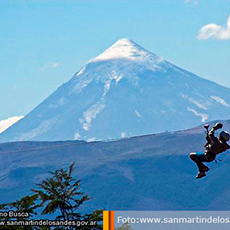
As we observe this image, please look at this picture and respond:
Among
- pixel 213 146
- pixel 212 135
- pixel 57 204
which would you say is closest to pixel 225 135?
pixel 212 135

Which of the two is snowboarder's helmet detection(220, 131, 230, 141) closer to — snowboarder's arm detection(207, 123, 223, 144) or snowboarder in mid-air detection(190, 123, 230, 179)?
snowboarder in mid-air detection(190, 123, 230, 179)

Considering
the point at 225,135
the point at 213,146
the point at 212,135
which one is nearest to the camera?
the point at 225,135

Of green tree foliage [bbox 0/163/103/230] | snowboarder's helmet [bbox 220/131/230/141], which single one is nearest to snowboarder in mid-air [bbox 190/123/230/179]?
snowboarder's helmet [bbox 220/131/230/141]

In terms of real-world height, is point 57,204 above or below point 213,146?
above

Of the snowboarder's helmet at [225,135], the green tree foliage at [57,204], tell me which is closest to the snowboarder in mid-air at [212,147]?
the snowboarder's helmet at [225,135]

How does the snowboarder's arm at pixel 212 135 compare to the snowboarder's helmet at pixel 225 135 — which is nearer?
the snowboarder's helmet at pixel 225 135

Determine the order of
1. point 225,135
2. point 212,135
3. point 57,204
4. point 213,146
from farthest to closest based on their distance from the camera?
point 57,204, point 213,146, point 212,135, point 225,135

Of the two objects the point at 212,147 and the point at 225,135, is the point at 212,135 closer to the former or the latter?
the point at 212,147

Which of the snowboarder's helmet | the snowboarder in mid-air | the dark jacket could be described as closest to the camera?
the snowboarder's helmet

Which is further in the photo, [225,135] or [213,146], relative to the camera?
[213,146]

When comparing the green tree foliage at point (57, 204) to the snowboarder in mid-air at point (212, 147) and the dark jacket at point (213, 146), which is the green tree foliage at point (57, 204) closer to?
the snowboarder in mid-air at point (212, 147)

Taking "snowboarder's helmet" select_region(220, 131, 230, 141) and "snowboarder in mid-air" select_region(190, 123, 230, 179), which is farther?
"snowboarder in mid-air" select_region(190, 123, 230, 179)

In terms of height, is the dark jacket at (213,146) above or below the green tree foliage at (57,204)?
below

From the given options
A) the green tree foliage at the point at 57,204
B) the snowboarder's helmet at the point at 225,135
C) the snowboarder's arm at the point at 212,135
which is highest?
the green tree foliage at the point at 57,204
